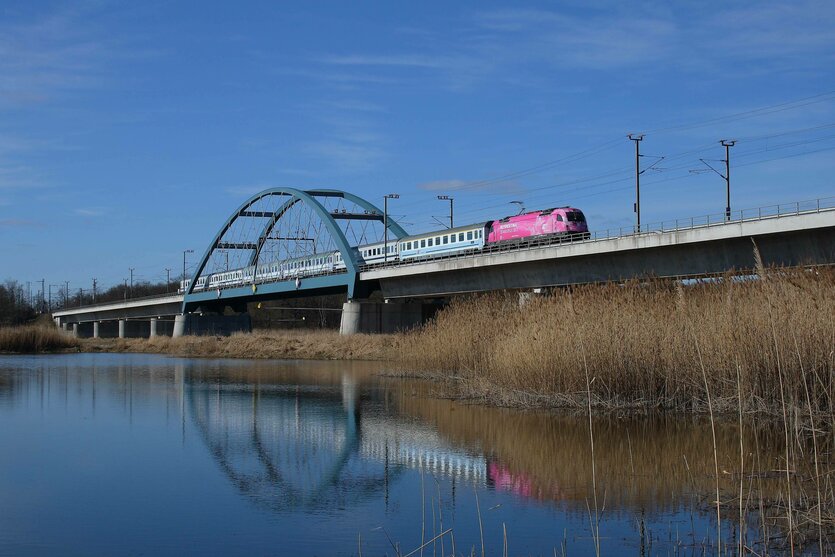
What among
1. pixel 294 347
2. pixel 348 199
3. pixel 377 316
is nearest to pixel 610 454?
pixel 294 347

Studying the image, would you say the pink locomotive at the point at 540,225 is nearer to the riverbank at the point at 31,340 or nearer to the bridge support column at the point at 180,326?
the riverbank at the point at 31,340

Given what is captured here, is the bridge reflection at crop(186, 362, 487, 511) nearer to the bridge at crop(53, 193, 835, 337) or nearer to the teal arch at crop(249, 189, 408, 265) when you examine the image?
the bridge at crop(53, 193, 835, 337)

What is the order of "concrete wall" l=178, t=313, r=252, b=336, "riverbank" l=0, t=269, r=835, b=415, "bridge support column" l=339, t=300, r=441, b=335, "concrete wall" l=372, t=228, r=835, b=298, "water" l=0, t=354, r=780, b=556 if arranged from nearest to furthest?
1. "water" l=0, t=354, r=780, b=556
2. "riverbank" l=0, t=269, r=835, b=415
3. "concrete wall" l=372, t=228, r=835, b=298
4. "bridge support column" l=339, t=300, r=441, b=335
5. "concrete wall" l=178, t=313, r=252, b=336

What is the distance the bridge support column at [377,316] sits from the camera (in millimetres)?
67750

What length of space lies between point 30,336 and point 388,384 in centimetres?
3889

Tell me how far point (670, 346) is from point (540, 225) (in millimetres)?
34921

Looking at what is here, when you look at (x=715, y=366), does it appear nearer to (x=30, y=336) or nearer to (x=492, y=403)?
(x=492, y=403)

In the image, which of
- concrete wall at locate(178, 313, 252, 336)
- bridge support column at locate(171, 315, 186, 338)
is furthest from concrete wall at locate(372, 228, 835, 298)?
bridge support column at locate(171, 315, 186, 338)

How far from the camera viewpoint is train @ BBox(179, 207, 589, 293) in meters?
51.8

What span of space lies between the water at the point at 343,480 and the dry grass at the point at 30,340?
39.3m

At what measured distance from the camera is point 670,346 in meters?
18.9

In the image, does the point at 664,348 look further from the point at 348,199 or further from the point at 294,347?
the point at 348,199

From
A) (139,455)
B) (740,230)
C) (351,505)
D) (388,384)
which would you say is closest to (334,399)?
(388,384)

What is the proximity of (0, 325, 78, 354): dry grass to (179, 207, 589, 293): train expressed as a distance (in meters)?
22.7
